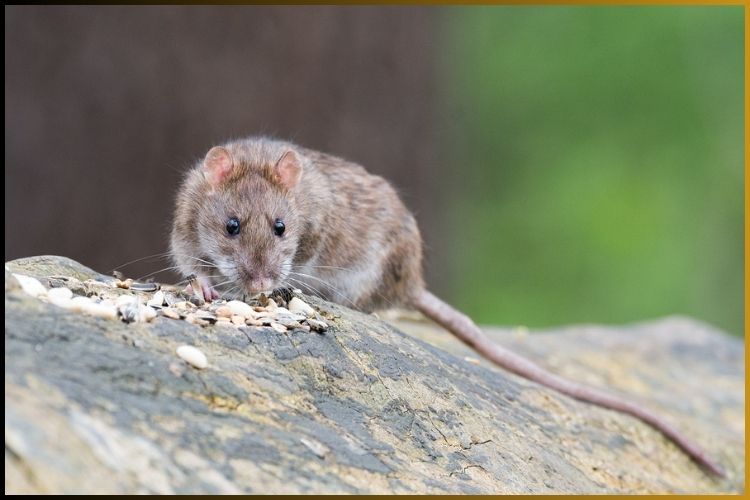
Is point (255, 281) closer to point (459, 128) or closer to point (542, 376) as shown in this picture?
point (542, 376)

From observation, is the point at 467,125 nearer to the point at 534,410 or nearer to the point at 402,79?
the point at 402,79

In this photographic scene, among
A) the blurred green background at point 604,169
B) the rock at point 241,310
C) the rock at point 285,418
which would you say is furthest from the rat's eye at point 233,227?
the blurred green background at point 604,169

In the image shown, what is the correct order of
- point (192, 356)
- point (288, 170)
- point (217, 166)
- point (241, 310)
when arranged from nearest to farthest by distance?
point (192, 356)
point (241, 310)
point (217, 166)
point (288, 170)

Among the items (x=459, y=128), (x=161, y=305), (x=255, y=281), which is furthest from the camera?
(x=459, y=128)

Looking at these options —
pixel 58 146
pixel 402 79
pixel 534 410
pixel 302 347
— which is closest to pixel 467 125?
pixel 402 79

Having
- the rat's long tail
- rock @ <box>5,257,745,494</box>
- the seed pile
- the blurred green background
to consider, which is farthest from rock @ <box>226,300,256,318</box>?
the blurred green background

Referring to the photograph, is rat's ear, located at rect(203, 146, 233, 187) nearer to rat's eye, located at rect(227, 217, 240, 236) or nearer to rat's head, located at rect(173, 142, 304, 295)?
rat's head, located at rect(173, 142, 304, 295)

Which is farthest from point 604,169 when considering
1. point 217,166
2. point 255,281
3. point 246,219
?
point 255,281
